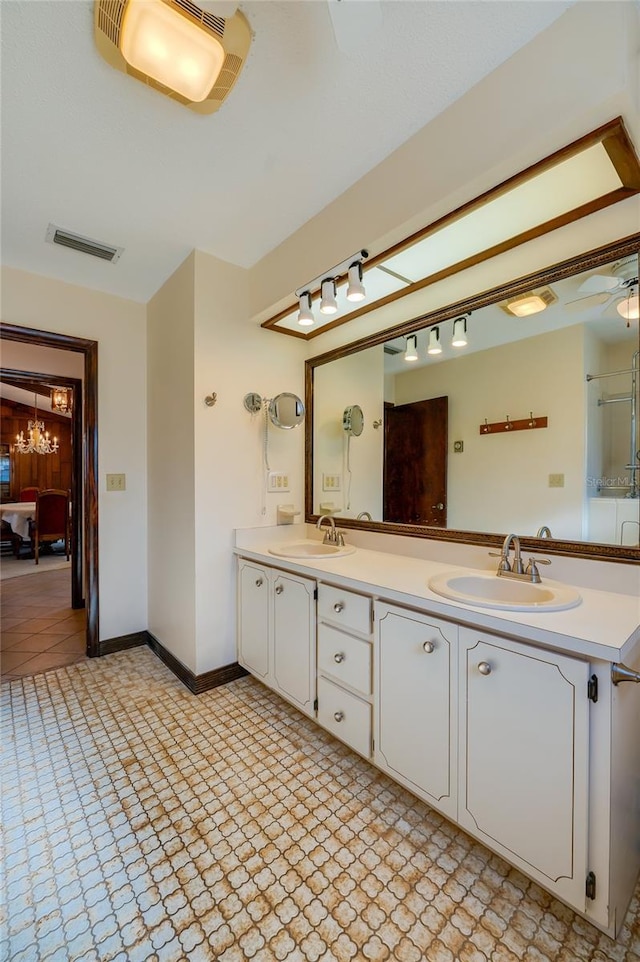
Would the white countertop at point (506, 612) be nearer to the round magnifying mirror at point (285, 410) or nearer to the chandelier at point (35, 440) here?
the round magnifying mirror at point (285, 410)

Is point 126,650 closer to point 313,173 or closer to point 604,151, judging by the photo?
point 313,173

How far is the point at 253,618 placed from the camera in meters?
2.19

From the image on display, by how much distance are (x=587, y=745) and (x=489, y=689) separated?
0.83 feet

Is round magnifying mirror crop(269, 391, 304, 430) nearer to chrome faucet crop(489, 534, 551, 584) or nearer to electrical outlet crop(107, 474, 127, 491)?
electrical outlet crop(107, 474, 127, 491)

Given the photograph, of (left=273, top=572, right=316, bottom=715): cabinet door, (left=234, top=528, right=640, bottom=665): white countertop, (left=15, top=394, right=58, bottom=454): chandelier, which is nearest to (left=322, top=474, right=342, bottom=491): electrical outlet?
(left=234, top=528, right=640, bottom=665): white countertop

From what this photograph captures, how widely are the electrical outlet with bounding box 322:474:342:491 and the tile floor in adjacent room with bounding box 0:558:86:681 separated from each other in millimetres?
2033

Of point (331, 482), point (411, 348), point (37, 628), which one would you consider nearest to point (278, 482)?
point (331, 482)

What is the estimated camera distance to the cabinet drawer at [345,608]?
5.09 ft

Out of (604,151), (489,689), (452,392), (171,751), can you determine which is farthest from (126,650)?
(604,151)

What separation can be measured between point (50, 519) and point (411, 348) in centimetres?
583

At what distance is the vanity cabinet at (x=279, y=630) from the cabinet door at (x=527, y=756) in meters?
0.78

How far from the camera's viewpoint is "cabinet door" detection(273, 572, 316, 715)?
1.81 m

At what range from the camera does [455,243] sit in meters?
1.61

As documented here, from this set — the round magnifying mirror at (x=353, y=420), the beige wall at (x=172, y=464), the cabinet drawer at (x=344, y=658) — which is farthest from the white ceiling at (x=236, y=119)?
the cabinet drawer at (x=344, y=658)
